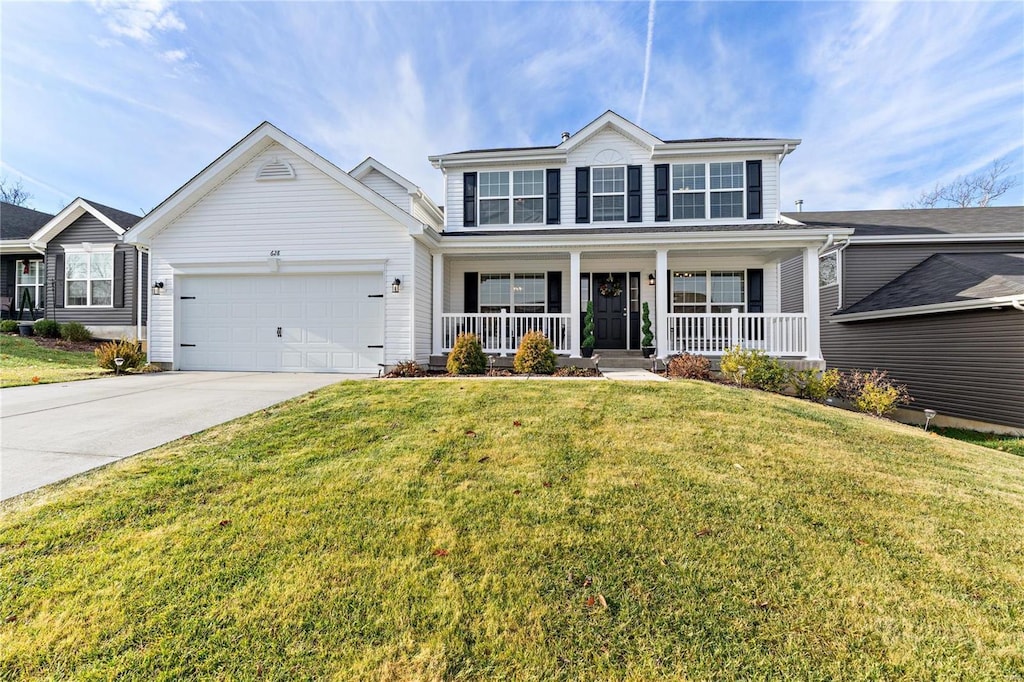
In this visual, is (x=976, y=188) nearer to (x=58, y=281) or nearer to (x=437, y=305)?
(x=437, y=305)

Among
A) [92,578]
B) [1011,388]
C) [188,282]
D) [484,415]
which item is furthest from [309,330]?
[1011,388]

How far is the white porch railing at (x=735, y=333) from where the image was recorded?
31.6 ft

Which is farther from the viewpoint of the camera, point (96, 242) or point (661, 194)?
point (96, 242)

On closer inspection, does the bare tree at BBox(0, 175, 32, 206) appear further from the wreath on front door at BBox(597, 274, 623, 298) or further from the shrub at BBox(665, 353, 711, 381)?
the shrub at BBox(665, 353, 711, 381)

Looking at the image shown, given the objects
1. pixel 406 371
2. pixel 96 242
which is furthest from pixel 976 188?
pixel 96 242

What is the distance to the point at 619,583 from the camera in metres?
2.40

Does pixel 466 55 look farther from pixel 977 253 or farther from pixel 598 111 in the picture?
pixel 977 253

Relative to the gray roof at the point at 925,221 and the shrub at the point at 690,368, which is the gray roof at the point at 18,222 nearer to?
the shrub at the point at 690,368

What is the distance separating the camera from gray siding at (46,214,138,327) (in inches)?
564

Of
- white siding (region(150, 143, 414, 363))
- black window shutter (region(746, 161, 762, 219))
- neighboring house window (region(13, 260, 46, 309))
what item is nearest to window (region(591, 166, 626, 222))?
black window shutter (region(746, 161, 762, 219))

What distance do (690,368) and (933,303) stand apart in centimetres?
631

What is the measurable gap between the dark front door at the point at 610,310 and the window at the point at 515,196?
109 inches

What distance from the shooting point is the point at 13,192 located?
2947cm

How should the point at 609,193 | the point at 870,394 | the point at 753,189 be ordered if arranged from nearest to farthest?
1. the point at 870,394
2. the point at 753,189
3. the point at 609,193
